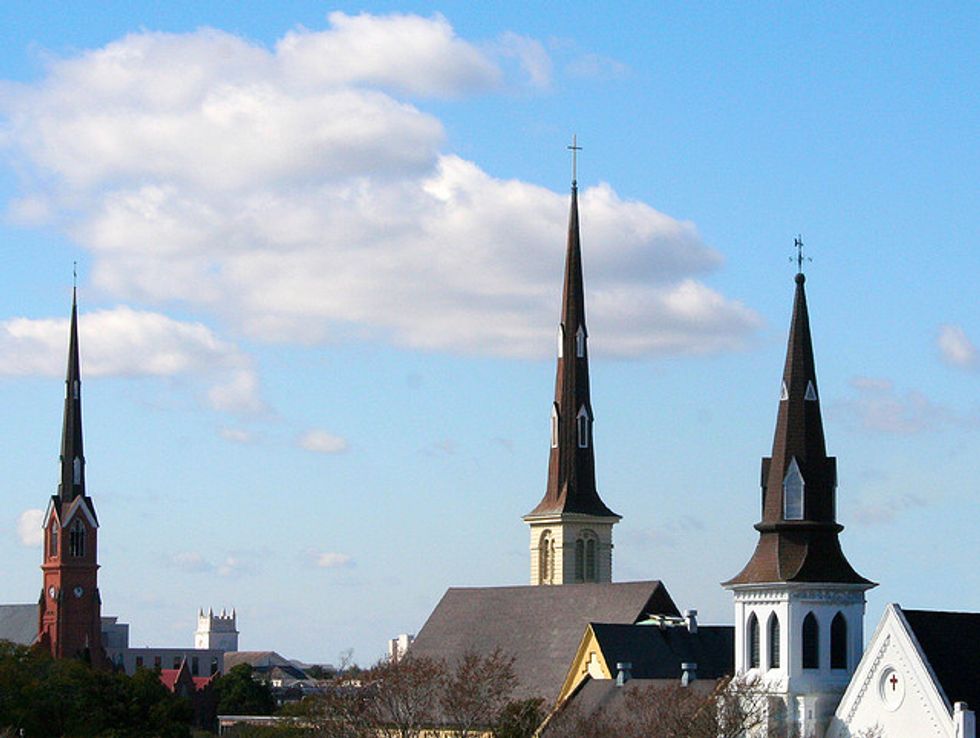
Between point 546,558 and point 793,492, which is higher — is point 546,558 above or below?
above

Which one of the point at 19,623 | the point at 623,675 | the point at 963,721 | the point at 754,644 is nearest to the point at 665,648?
the point at 623,675

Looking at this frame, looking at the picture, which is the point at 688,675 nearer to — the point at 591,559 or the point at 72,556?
the point at 591,559

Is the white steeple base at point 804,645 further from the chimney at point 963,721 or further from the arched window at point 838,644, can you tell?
the chimney at point 963,721

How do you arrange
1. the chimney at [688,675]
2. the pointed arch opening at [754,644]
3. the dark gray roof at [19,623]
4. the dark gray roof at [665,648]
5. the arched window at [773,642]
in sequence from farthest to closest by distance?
the dark gray roof at [19,623] < the dark gray roof at [665,648] < the chimney at [688,675] < the pointed arch opening at [754,644] < the arched window at [773,642]

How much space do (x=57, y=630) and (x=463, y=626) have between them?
64496 millimetres

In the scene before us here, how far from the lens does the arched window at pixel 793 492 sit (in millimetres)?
69750

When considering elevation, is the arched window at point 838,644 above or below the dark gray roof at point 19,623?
below

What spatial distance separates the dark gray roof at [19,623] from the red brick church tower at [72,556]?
31.0ft

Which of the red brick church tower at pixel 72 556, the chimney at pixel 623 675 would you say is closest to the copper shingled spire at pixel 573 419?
the chimney at pixel 623 675

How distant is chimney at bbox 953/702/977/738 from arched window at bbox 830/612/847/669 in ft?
23.8

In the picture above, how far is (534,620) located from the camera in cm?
10875

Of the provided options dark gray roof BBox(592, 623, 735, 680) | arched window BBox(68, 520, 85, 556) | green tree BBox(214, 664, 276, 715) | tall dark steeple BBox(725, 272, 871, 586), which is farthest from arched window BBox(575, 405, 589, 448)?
arched window BBox(68, 520, 85, 556)

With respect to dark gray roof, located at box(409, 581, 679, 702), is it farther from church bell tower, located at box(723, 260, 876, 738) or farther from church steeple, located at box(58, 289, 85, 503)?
church steeple, located at box(58, 289, 85, 503)

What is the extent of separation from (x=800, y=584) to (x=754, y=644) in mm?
2988
